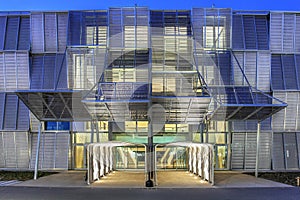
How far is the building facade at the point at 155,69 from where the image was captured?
82.5 ft

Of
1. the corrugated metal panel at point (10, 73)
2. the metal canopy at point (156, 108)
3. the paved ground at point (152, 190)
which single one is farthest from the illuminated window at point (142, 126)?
the corrugated metal panel at point (10, 73)

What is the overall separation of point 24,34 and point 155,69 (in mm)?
12052

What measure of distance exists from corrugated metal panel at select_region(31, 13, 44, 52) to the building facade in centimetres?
8

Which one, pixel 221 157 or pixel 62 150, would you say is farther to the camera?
pixel 221 157

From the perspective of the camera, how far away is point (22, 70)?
2608 centimetres

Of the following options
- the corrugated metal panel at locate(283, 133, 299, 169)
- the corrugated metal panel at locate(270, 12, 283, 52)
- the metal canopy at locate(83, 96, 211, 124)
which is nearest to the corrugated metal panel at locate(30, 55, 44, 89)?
the metal canopy at locate(83, 96, 211, 124)

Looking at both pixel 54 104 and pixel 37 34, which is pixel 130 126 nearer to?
pixel 54 104

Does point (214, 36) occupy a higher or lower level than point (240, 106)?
higher

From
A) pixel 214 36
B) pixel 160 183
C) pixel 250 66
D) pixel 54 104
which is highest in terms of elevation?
pixel 214 36

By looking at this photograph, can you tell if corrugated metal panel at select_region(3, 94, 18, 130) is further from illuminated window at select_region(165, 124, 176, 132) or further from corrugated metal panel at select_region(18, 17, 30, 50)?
illuminated window at select_region(165, 124, 176, 132)

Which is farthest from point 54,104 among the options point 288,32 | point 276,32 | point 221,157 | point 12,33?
point 288,32

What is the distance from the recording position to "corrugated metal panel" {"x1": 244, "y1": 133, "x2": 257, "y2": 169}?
83.6 feet

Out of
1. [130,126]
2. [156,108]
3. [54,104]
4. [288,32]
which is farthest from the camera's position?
[288,32]

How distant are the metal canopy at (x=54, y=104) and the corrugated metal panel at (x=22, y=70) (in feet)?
22.0
